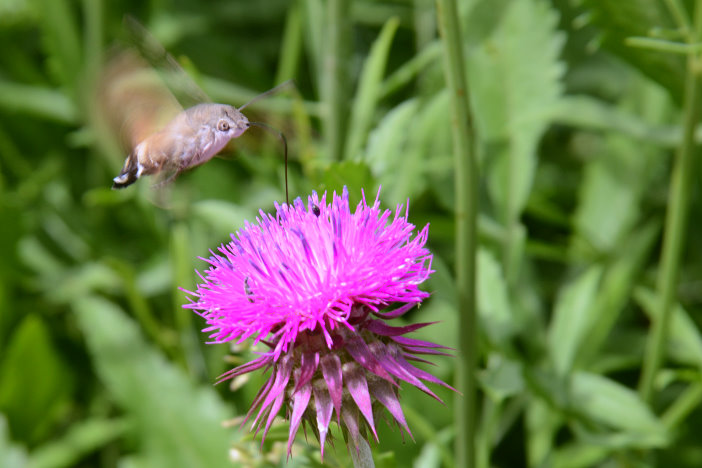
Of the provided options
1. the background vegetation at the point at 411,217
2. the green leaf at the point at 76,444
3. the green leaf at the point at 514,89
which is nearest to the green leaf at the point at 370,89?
the background vegetation at the point at 411,217

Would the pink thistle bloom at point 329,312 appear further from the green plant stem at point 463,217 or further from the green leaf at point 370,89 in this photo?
the green leaf at point 370,89

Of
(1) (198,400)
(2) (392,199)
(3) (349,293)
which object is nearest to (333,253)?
(3) (349,293)

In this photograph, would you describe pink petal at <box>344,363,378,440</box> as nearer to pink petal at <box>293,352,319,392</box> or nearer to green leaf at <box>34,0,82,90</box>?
pink petal at <box>293,352,319,392</box>

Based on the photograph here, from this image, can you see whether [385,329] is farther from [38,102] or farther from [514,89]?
[38,102]

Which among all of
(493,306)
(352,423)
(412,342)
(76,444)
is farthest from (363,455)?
(76,444)

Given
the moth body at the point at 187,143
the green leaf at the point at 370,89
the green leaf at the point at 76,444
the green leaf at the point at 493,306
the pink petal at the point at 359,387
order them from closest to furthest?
1. the pink petal at the point at 359,387
2. the moth body at the point at 187,143
3. the green leaf at the point at 493,306
4. the green leaf at the point at 370,89
5. the green leaf at the point at 76,444

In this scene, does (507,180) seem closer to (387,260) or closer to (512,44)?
(512,44)
